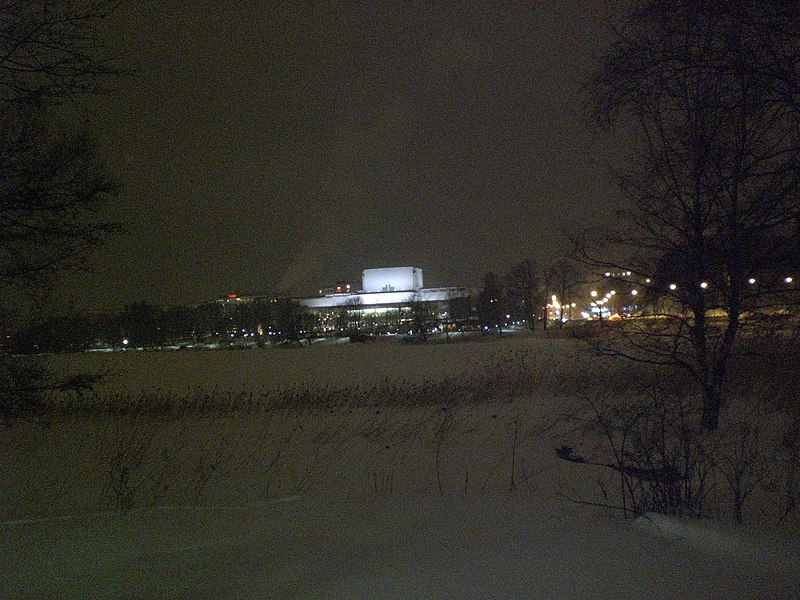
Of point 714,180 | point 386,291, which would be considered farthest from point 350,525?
point 386,291

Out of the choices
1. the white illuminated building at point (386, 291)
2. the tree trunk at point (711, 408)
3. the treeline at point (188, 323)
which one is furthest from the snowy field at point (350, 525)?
the white illuminated building at point (386, 291)

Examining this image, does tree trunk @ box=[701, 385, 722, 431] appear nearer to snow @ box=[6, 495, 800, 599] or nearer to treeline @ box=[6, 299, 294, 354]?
snow @ box=[6, 495, 800, 599]

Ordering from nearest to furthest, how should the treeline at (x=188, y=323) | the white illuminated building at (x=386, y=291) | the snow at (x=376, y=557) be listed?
the snow at (x=376, y=557), the treeline at (x=188, y=323), the white illuminated building at (x=386, y=291)

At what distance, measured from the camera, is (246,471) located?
810cm

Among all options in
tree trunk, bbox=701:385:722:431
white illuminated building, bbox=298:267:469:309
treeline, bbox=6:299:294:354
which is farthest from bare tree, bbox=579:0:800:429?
white illuminated building, bbox=298:267:469:309

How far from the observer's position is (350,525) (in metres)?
4.79

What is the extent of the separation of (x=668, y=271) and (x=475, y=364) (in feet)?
53.0

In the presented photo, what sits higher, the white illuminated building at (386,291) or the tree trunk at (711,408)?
the white illuminated building at (386,291)

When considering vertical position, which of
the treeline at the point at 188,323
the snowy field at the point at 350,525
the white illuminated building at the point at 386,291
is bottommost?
the snowy field at the point at 350,525

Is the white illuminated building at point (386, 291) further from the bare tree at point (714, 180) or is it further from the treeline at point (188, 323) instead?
the bare tree at point (714, 180)

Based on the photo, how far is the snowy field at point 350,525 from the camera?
3504mm

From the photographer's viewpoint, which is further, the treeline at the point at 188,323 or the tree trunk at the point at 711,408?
the treeline at the point at 188,323

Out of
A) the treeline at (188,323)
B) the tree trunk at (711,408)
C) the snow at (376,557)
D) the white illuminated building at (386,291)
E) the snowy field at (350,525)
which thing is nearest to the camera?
the snow at (376,557)

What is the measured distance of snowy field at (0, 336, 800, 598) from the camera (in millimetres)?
3504
